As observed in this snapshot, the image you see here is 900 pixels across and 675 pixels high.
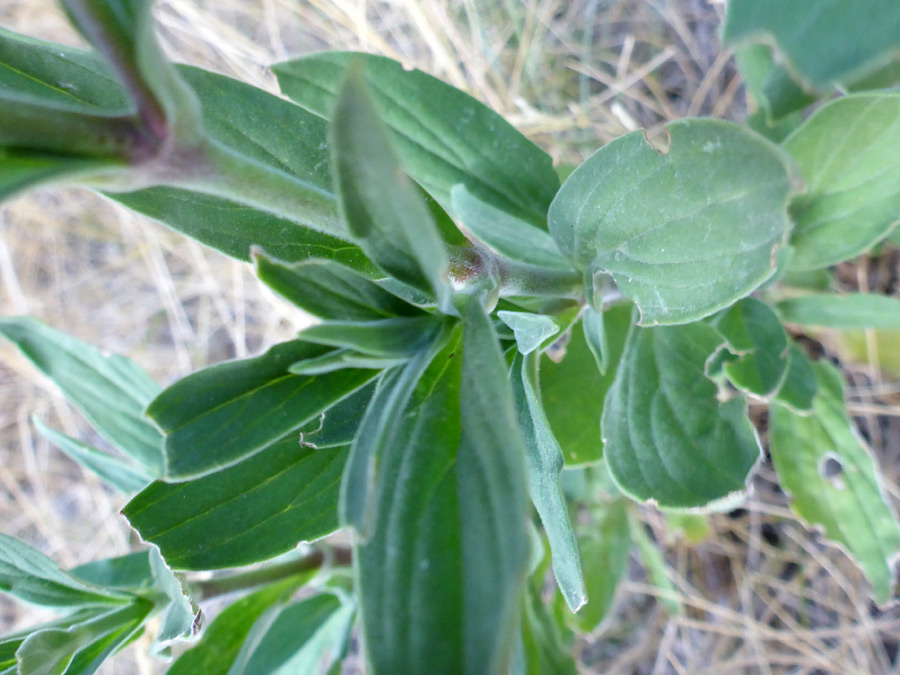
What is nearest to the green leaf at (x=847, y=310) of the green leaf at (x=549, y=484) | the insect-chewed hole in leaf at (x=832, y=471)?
the insect-chewed hole in leaf at (x=832, y=471)

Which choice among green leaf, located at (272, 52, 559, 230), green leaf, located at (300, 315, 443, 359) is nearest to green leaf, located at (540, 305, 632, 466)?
green leaf, located at (272, 52, 559, 230)

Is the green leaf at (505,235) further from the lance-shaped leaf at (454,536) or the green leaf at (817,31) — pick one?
the green leaf at (817,31)

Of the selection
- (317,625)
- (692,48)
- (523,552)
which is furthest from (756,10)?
(692,48)

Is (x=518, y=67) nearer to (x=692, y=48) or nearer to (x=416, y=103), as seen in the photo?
(x=692, y=48)

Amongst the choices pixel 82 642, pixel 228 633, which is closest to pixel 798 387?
pixel 228 633

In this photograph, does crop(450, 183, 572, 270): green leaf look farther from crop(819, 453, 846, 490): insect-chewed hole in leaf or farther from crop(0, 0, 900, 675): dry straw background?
crop(0, 0, 900, 675): dry straw background
